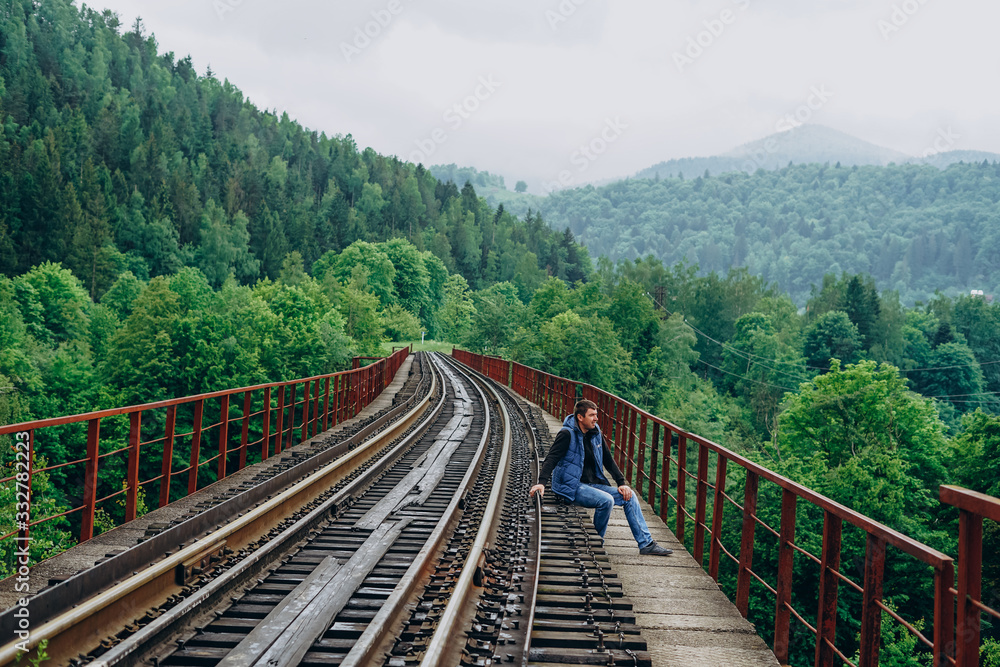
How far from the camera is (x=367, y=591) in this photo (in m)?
5.56

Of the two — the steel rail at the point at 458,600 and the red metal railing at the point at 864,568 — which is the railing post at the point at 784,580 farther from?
the steel rail at the point at 458,600

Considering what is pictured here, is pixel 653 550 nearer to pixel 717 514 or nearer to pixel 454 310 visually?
pixel 717 514

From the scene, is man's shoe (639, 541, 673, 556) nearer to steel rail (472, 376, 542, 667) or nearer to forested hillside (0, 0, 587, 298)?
steel rail (472, 376, 542, 667)

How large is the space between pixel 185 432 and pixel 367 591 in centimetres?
2453

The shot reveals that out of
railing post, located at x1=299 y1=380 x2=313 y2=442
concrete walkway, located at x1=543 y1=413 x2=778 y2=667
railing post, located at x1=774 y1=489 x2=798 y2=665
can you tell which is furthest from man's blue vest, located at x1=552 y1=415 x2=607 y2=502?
railing post, located at x1=299 y1=380 x2=313 y2=442

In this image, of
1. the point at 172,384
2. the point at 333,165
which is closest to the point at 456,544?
the point at 172,384

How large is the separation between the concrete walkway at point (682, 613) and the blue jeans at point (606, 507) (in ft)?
0.89

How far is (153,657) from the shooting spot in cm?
421

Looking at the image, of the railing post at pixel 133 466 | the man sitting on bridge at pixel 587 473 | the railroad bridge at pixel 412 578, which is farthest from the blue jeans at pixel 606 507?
the railing post at pixel 133 466

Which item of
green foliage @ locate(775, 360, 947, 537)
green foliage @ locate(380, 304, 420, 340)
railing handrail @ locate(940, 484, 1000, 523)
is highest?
green foliage @ locate(380, 304, 420, 340)

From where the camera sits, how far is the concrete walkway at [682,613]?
483 cm

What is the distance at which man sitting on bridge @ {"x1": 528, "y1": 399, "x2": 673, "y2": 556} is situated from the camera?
281 inches

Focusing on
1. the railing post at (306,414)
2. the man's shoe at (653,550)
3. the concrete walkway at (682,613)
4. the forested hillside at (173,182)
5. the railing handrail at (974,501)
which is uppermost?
the forested hillside at (173,182)

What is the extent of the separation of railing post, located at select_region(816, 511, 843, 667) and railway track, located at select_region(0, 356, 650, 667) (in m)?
1.05
